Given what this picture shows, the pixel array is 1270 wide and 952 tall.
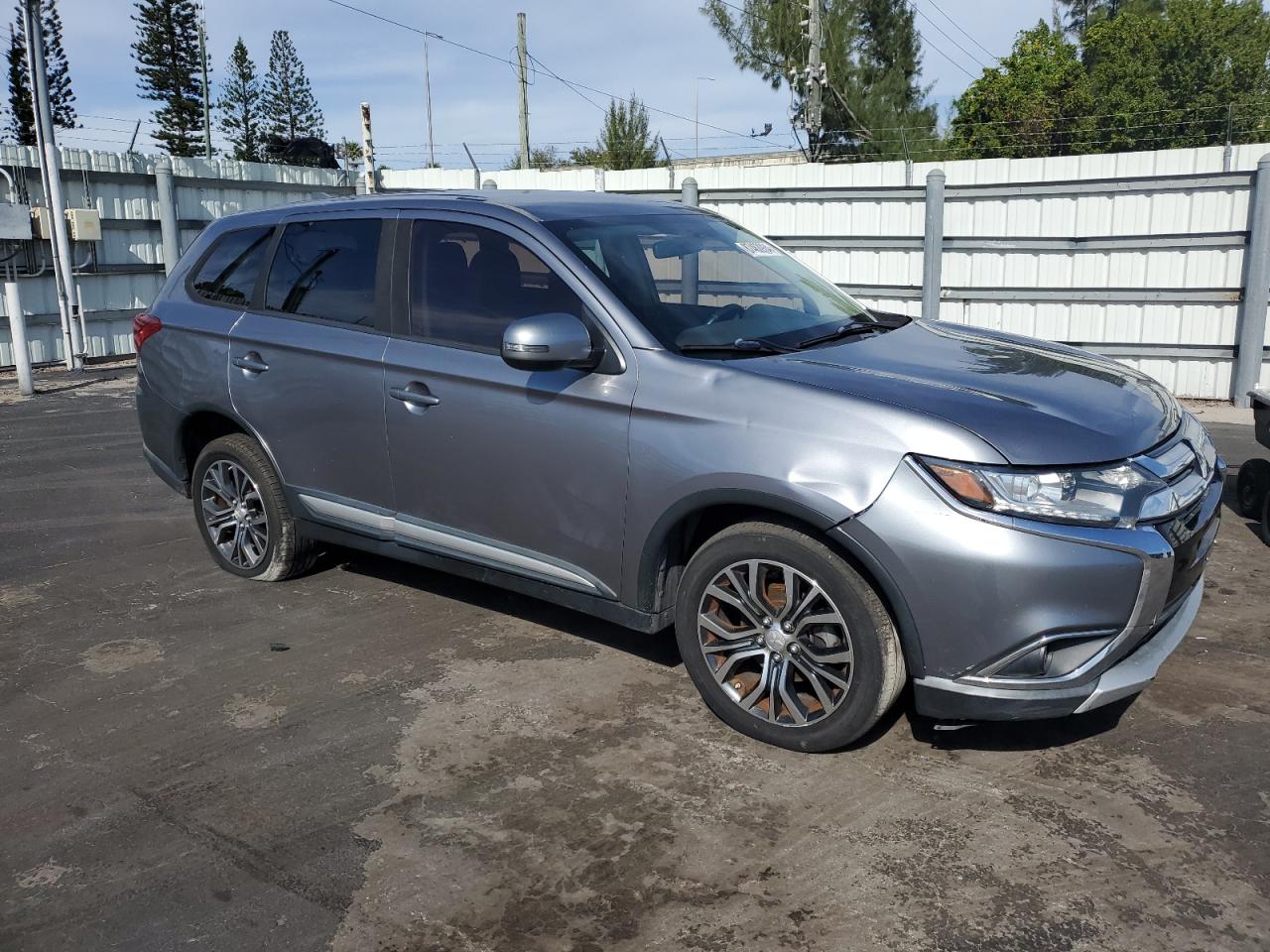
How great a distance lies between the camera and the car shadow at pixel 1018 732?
12.9 feet

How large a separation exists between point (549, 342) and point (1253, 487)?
15.7 feet

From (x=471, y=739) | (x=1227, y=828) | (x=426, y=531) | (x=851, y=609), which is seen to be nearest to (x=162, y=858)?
(x=471, y=739)

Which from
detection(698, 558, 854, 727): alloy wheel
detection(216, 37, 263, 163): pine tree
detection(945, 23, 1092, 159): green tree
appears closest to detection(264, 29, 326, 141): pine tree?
detection(216, 37, 263, 163): pine tree

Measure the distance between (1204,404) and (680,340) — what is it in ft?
27.5

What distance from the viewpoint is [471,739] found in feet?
13.3

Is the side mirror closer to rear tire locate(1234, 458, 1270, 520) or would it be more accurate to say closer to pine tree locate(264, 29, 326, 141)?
rear tire locate(1234, 458, 1270, 520)

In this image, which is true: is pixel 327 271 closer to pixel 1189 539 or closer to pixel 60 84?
pixel 1189 539

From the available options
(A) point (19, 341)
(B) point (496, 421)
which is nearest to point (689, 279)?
(B) point (496, 421)

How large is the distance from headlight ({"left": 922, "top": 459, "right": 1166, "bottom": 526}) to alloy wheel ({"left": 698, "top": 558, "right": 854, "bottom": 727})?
1.88 feet

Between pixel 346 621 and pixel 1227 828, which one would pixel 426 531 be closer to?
pixel 346 621

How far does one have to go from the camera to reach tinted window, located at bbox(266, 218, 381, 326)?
16.4ft

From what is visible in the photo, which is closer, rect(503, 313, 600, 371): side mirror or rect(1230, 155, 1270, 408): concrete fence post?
rect(503, 313, 600, 371): side mirror

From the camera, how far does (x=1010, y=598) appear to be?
333 centimetres

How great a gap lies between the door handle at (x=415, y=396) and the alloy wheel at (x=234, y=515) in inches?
50.4
